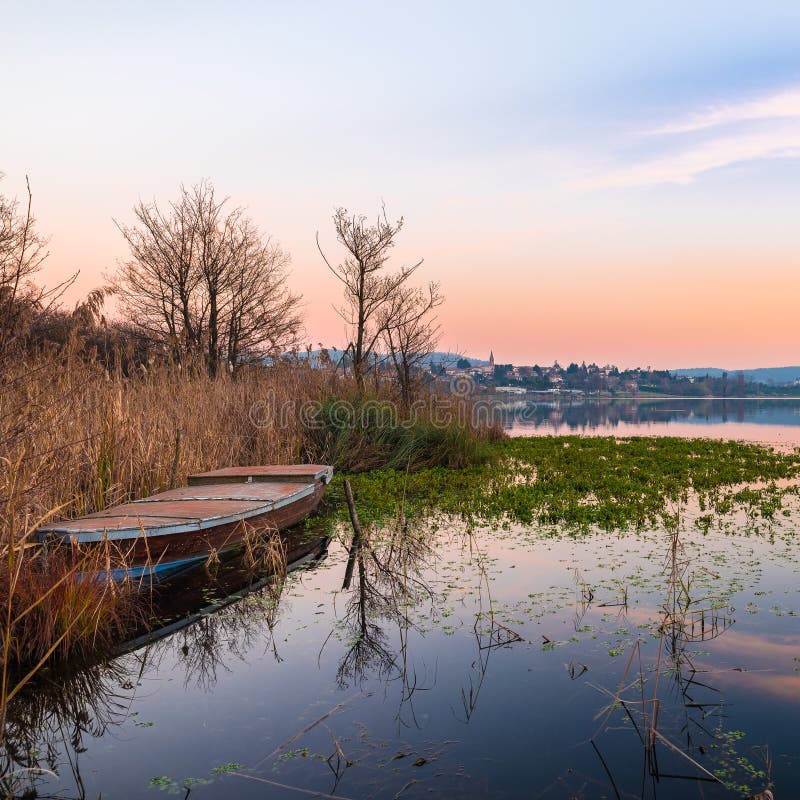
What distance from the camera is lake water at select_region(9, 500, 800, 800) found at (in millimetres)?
3641

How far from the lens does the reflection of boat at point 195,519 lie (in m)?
6.05

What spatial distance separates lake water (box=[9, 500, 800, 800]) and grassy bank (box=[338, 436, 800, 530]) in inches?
76.1

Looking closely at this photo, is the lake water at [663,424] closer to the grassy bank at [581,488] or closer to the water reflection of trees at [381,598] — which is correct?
the grassy bank at [581,488]

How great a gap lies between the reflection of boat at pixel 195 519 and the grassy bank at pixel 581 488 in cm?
131

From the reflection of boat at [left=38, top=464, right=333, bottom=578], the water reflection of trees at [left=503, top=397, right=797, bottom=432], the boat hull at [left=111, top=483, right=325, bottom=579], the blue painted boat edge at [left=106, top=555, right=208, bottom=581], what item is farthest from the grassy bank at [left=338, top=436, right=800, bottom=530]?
the water reflection of trees at [left=503, top=397, right=797, bottom=432]

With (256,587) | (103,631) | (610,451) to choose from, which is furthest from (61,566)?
(610,451)

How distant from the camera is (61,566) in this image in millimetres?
5363

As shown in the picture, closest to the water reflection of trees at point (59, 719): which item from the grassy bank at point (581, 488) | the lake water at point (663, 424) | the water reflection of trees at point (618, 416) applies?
the grassy bank at point (581, 488)

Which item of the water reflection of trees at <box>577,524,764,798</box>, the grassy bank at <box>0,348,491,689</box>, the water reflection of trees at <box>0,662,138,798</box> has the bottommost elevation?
the water reflection of trees at <box>0,662,138,798</box>

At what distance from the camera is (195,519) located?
678 cm

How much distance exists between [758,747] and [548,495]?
7.55 m

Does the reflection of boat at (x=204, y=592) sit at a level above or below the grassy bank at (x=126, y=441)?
below

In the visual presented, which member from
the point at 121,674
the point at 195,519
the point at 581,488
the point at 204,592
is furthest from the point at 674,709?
the point at 581,488

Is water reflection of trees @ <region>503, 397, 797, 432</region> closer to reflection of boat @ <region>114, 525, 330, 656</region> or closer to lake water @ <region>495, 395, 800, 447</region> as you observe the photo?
lake water @ <region>495, 395, 800, 447</region>
